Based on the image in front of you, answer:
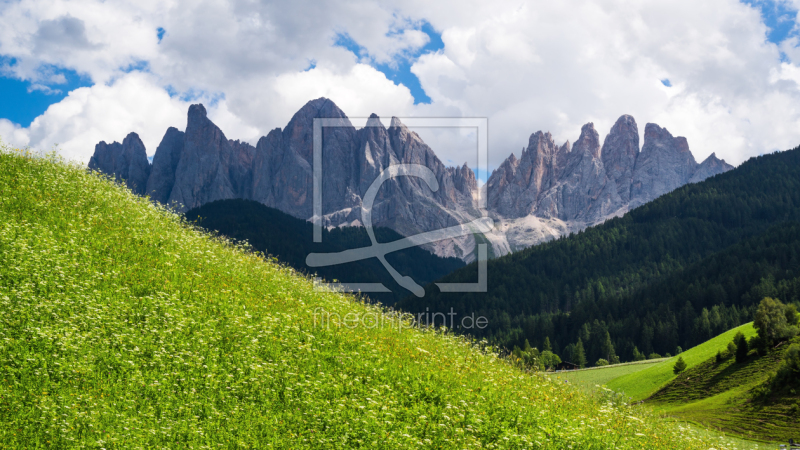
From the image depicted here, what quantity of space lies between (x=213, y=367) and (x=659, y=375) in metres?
37.1

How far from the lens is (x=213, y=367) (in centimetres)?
1171

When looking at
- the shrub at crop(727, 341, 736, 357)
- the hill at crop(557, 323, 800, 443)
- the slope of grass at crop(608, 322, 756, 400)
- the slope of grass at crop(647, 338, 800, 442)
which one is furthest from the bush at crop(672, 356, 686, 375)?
the shrub at crop(727, 341, 736, 357)

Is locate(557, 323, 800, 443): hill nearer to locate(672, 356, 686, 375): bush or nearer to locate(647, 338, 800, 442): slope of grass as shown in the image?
locate(647, 338, 800, 442): slope of grass

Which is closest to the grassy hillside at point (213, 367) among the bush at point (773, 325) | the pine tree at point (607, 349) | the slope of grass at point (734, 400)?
the slope of grass at point (734, 400)

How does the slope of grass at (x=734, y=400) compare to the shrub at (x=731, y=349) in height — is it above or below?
below

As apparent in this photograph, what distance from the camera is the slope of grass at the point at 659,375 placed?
36.4m

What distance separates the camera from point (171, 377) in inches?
443

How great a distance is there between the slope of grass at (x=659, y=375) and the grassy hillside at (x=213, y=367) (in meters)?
24.5

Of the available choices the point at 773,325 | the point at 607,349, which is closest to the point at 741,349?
the point at 773,325

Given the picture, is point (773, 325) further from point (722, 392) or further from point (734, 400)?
point (734, 400)

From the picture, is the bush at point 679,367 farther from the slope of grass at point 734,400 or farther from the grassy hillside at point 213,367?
the grassy hillside at point 213,367

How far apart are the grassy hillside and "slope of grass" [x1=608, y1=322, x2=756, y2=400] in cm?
2451

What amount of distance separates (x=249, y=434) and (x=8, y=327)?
6.46 meters

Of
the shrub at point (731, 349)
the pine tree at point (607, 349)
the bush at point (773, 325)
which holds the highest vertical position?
the bush at point (773, 325)
